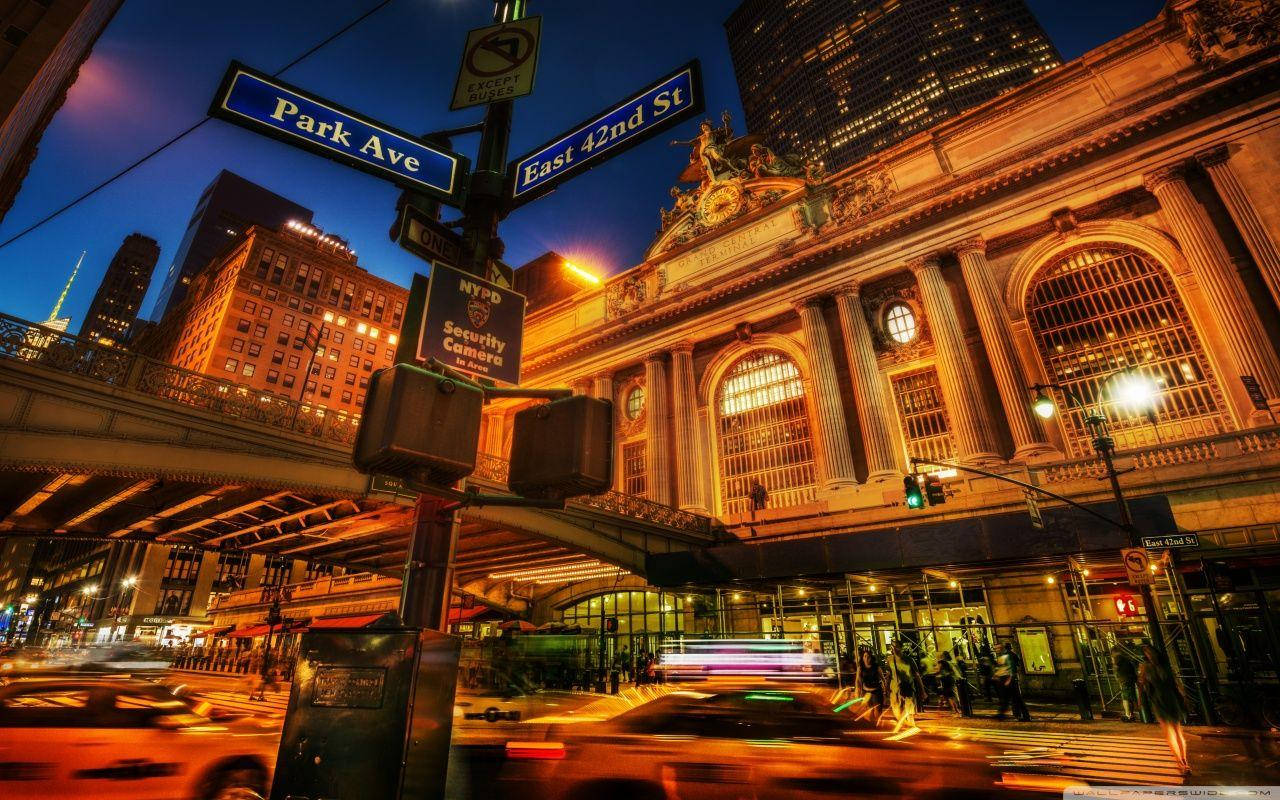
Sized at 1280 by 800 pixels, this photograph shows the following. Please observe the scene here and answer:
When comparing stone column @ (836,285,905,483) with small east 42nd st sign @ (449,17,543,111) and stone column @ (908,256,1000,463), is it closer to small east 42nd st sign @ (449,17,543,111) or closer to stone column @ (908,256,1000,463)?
stone column @ (908,256,1000,463)

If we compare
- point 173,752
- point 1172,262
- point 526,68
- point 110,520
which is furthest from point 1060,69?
point 110,520

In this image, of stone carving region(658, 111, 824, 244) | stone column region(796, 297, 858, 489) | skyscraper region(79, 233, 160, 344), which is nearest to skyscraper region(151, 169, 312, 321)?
skyscraper region(79, 233, 160, 344)

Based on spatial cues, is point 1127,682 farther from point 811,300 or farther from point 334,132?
point 811,300

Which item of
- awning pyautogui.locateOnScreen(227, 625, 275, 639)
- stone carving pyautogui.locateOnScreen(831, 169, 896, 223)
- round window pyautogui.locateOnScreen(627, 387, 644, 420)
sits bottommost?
awning pyautogui.locateOnScreen(227, 625, 275, 639)

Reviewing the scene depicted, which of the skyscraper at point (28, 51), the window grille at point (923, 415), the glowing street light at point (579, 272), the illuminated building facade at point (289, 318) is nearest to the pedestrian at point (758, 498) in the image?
the window grille at point (923, 415)

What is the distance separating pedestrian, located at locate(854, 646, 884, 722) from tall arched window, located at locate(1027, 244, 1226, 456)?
1461cm

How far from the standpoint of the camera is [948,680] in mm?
15852

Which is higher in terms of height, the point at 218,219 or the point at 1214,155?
the point at 218,219

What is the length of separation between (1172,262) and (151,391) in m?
33.1

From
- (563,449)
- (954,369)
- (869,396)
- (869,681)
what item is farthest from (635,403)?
(563,449)

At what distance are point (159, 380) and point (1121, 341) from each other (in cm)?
3125

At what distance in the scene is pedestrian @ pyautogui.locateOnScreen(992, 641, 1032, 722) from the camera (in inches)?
527

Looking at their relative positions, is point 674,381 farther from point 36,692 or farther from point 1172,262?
point 36,692

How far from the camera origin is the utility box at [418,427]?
259cm
